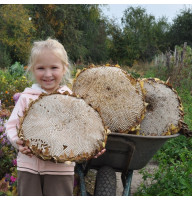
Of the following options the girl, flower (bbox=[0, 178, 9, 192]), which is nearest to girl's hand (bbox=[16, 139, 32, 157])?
the girl

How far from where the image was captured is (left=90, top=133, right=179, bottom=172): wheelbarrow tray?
204cm

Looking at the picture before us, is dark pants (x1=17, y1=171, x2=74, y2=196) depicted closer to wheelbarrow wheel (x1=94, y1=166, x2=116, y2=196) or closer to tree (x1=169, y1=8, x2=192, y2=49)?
wheelbarrow wheel (x1=94, y1=166, x2=116, y2=196)

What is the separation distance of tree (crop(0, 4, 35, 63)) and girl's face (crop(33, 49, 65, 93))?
1733 cm

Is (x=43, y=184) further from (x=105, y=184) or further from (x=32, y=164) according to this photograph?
(x=105, y=184)

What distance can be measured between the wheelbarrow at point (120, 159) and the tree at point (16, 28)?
17.3 m

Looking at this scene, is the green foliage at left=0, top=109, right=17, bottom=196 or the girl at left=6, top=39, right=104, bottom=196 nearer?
the girl at left=6, top=39, right=104, bottom=196

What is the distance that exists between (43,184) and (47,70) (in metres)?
0.77

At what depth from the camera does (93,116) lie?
173cm

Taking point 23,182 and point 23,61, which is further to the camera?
point 23,61

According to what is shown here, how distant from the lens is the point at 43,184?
1.86 m

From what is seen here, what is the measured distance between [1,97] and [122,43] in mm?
21499

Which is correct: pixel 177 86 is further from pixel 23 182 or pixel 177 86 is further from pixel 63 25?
pixel 63 25

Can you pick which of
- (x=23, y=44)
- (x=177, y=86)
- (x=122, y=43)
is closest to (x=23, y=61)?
(x=23, y=44)

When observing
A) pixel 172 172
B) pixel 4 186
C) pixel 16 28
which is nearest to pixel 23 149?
pixel 4 186
